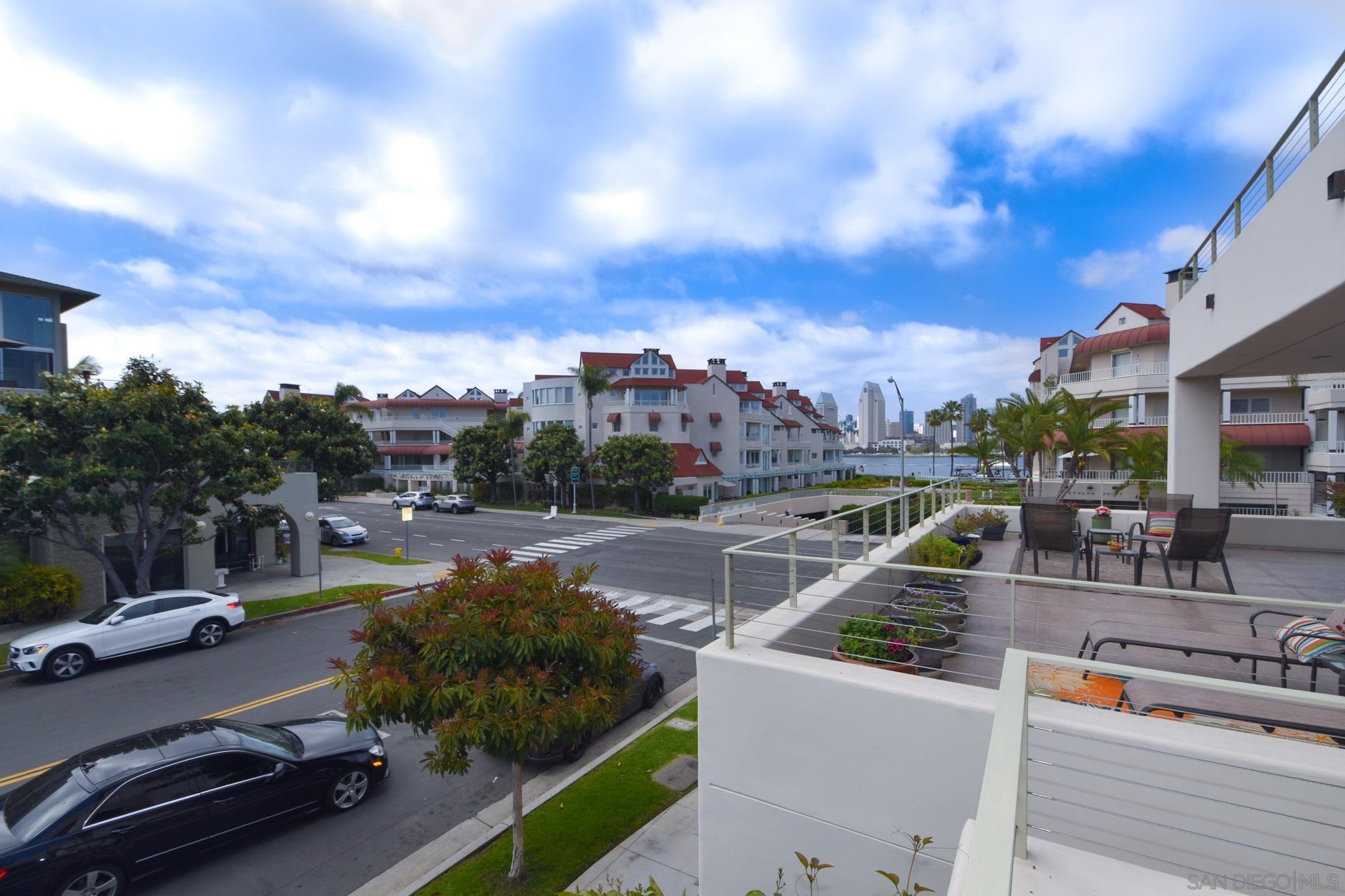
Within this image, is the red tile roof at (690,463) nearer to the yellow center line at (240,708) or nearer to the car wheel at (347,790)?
the yellow center line at (240,708)

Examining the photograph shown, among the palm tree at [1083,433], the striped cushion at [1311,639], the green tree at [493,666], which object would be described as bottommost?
the green tree at [493,666]

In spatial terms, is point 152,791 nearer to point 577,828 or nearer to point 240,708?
point 577,828

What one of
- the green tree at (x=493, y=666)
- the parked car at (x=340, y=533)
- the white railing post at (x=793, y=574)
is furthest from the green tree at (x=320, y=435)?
the white railing post at (x=793, y=574)

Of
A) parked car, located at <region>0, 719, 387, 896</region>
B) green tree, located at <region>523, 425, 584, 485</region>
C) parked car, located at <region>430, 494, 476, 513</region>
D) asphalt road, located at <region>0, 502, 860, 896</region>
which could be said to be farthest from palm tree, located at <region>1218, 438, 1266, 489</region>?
parked car, located at <region>430, 494, 476, 513</region>

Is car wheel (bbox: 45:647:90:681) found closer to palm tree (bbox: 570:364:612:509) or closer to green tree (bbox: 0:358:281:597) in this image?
green tree (bbox: 0:358:281:597)

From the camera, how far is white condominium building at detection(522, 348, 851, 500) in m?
49.1

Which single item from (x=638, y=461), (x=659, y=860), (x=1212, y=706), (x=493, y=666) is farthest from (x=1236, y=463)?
(x=638, y=461)

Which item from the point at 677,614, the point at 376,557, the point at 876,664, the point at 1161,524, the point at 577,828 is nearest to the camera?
the point at 876,664

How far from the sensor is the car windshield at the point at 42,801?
20.4 ft

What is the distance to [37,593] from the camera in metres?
15.9

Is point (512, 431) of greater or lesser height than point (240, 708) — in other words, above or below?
above

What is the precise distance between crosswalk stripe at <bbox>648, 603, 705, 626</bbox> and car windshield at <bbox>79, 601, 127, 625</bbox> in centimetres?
1201

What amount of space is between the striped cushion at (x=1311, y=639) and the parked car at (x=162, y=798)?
391 inches

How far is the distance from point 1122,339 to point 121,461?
42.9 m
